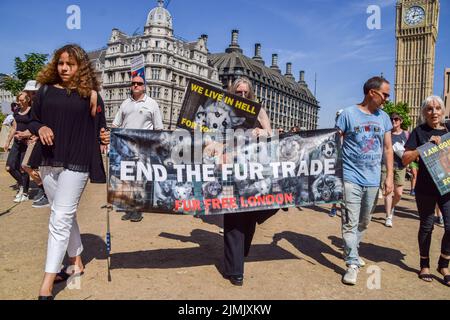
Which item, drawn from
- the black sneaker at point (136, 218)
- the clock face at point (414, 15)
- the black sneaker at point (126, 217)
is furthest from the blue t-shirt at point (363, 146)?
the clock face at point (414, 15)

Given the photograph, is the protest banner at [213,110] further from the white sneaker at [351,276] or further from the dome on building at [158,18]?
the dome on building at [158,18]

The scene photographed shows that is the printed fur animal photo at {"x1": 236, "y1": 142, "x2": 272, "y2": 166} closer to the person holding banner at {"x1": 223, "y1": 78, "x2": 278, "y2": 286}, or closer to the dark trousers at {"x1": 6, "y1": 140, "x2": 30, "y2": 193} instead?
the person holding banner at {"x1": 223, "y1": 78, "x2": 278, "y2": 286}

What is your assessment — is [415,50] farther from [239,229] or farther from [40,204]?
[239,229]

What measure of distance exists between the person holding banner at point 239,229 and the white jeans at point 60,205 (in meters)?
1.65

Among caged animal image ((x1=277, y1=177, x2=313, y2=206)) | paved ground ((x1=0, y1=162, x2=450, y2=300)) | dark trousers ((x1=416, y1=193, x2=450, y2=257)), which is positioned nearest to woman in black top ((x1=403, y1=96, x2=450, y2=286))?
dark trousers ((x1=416, y1=193, x2=450, y2=257))

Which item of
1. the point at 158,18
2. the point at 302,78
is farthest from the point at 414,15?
the point at 158,18

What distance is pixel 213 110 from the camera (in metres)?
4.32

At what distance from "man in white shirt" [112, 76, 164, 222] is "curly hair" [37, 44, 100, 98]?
281 centimetres

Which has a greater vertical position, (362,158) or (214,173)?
(362,158)

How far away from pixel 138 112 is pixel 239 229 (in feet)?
11.0

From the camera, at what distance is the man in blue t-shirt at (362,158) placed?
4.25 m

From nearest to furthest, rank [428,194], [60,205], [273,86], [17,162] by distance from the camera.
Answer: [60,205], [428,194], [17,162], [273,86]
